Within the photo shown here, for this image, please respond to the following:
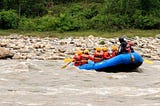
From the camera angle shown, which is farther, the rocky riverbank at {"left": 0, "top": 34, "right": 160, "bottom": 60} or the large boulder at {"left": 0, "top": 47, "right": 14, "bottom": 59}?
the rocky riverbank at {"left": 0, "top": 34, "right": 160, "bottom": 60}

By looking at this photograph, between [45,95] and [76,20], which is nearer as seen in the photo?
[45,95]

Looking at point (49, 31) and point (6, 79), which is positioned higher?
point (6, 79)

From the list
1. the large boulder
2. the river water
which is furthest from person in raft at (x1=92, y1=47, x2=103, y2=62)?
the large boulder

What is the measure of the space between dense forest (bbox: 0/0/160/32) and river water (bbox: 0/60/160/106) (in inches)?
781

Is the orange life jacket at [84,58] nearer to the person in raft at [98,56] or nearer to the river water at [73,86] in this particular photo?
the person in raft at [98,56]

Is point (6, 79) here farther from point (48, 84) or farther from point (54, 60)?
point (54, 60)

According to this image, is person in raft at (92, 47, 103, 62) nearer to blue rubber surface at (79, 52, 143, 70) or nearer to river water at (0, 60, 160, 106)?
blue rubber surface at (79, 52, 143, 70)

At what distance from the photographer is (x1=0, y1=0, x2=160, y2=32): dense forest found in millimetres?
38469

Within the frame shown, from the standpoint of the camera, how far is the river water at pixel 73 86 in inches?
442

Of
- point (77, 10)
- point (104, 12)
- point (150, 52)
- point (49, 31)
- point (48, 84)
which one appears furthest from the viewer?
point (77, 10)

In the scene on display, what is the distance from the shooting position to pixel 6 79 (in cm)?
1462

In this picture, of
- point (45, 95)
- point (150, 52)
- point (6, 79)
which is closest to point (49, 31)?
point (150, 52)

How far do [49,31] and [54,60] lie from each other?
1717cm

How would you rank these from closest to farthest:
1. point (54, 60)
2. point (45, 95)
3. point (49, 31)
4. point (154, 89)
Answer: point (45, 95) < point (154, 89) < point (54, 60) < point (49, 31)
